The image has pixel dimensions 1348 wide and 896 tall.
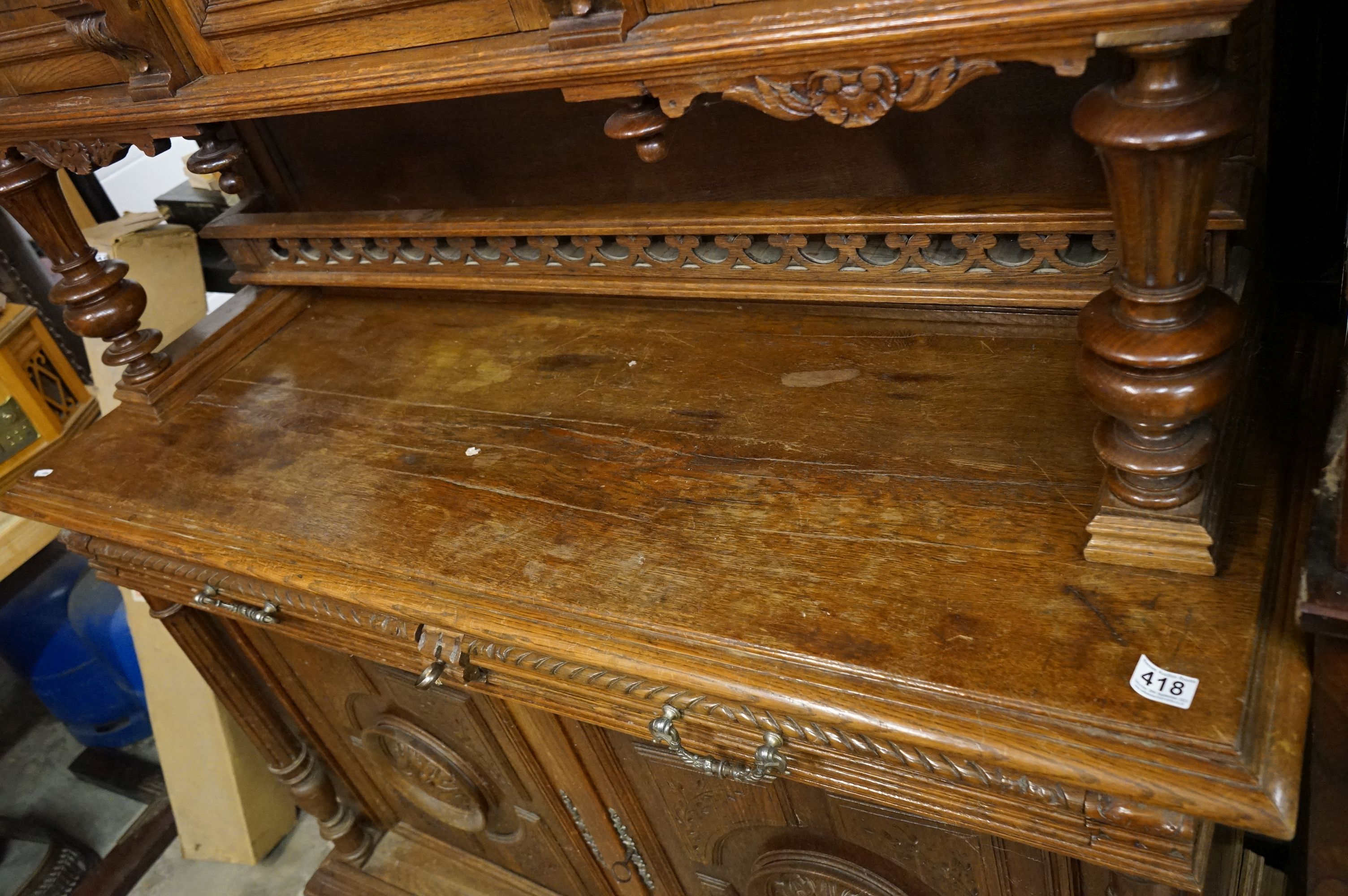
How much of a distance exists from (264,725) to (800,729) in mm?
1260

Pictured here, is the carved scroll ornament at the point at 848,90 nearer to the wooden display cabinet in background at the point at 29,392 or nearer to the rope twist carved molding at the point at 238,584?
the rope twist carved molding at the point at 238,584

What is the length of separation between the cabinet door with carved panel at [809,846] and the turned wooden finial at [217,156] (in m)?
0.97

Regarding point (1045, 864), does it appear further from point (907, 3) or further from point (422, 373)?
point (422, 373)

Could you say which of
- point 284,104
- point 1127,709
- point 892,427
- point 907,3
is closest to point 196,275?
point 284,104

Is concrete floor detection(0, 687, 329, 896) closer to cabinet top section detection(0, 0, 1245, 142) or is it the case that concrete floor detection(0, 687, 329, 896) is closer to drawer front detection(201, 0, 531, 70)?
cabinet top section detection(0, 0, 1245, 142)

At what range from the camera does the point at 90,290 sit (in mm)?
1510

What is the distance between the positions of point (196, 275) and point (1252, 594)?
82.5 inches

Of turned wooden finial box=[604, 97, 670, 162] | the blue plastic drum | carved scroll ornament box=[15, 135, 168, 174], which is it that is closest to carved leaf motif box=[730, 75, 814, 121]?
turned wooden finial box=[604, 97, 670, 162]

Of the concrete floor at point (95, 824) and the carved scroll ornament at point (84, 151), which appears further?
the concrete floor at point (95, 824)

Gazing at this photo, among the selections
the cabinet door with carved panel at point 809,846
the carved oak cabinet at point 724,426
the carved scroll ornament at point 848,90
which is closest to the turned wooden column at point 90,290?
the carved oak cabinet at point 724,426

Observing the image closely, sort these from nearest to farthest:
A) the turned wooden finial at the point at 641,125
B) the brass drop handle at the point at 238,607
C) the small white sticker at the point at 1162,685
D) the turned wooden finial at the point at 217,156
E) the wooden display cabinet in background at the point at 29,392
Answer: the small white sticker at the point at 1162,685, the turned wooden finial at the point at 641,125, the brass drop handle at the point at 238,607, the turned wooden finial at the point at 217,156, the wooden display cabinet in background at the point at 29,392

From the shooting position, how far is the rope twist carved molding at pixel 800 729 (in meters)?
0.80

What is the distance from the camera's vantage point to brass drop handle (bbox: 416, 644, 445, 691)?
1.08 m

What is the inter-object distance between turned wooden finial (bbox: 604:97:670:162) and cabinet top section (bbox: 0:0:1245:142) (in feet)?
0.07
